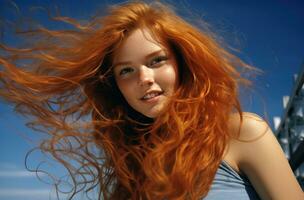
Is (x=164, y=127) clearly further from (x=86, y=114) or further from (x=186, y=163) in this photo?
(x=86, y=114)

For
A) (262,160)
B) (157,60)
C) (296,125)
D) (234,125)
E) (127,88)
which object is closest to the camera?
(262,160)

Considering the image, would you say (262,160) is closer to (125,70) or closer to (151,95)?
(151,95)

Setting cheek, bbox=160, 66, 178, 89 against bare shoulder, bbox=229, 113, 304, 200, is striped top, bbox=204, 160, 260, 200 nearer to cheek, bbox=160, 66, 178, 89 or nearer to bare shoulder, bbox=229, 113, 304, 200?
bare shoulder, bbox=229, 113, 304, 200

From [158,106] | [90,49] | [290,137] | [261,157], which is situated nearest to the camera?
[261,157]

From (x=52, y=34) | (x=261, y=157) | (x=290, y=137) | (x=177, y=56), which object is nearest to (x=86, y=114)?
(x=52, y=34)

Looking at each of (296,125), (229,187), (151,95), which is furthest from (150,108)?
(296,125)

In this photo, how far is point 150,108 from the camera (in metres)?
2.38

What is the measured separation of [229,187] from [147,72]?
2.34 ft

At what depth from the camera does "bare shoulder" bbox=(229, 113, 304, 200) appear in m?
2.09

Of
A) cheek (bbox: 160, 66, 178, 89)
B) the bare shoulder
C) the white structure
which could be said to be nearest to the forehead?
cheek (bbox: 160, 66, 178, 89)

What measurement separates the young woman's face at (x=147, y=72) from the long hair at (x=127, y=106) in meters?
0.06

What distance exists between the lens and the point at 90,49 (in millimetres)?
2717

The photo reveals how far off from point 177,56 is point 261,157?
0.74m

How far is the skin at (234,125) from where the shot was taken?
82.8 inches
